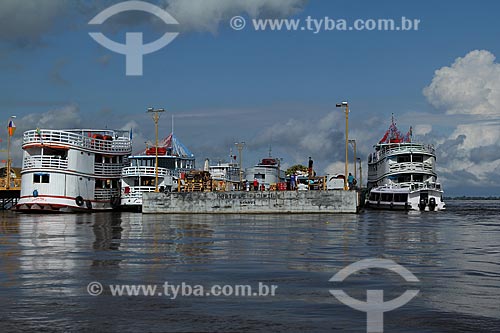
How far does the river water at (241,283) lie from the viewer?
8172 millimetres

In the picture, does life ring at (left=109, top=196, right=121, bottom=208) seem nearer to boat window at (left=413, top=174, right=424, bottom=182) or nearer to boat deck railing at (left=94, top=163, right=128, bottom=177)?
boat deck railing at (left=94, top=163, right=128, bottom=177)

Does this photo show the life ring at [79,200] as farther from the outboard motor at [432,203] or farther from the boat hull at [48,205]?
the outboard motor at [432,203]

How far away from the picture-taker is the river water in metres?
8.17

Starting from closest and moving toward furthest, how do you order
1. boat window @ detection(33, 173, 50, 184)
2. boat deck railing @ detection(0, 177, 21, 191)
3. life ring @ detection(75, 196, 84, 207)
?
boat window @ detection(33, 173, 50, 184), life ring @ detection(75, 196, 84, 207), boat deck railing @ detection(0, 177, 21, 191)

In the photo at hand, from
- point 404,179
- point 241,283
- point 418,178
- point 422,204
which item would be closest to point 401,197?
point 422,204

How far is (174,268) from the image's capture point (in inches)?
531

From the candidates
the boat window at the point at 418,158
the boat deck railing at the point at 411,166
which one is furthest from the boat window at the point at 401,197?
the boat window at the point at 418,158

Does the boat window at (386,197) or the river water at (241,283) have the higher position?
the boat window at (386,197)

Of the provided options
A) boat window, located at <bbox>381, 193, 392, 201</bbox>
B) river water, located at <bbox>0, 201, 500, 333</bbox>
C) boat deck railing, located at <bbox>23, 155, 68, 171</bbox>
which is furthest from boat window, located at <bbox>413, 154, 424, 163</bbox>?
river water, located at <bbox>0, 201, 500, 333</bbox>

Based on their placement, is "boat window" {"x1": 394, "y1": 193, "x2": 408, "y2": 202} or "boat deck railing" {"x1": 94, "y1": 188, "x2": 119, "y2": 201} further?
"boat window" {"x1": 394, "y1": 193, "x2": 408, "y2": 202}

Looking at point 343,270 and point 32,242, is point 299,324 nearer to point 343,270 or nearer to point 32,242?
point 343,270

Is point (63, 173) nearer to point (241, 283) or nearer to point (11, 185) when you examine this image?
point (11, 185)

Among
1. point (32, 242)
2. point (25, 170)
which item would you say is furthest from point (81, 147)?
point (32, 242)

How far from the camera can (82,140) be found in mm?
56969
